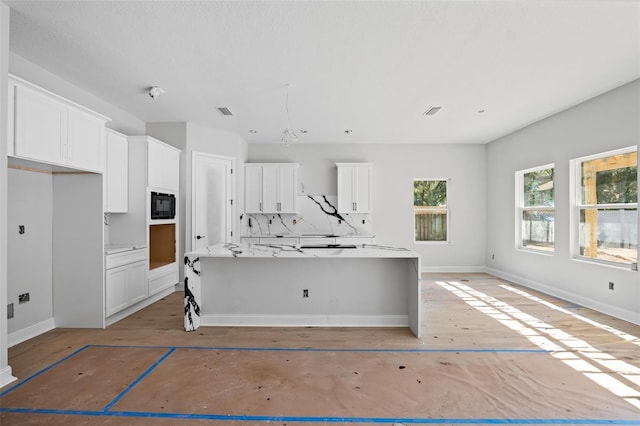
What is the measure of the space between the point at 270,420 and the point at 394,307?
2001 mm

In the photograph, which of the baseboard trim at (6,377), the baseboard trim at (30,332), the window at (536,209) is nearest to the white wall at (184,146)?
the baseboard trim at (30,332)

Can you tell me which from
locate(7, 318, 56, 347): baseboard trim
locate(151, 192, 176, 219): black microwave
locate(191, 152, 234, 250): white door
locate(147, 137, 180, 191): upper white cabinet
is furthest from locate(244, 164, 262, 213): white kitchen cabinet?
locate(7, 318, 56, 347): baseboard trim

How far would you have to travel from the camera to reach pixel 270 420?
1.99 meters

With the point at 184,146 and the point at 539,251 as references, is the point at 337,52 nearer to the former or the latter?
the point at 184,146

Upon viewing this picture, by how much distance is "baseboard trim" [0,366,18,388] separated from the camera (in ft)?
7.78

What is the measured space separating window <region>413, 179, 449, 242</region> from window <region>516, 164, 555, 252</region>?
4.63 ft

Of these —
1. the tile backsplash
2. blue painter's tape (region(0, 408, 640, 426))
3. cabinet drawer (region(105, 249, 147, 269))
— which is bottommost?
blue painter's tape (region(0, 408, 640, 426))

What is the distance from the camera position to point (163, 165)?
4762 millimetres

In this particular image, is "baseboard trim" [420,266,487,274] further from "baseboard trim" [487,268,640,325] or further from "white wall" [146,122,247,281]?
"white wall" [146,122,247,281]

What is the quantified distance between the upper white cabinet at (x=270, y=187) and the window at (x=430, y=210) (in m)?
2.67

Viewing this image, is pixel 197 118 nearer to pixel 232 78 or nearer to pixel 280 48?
pixel 232 78

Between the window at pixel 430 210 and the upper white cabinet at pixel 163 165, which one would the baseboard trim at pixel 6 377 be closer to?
the upper white cabinet at pixel 163 165

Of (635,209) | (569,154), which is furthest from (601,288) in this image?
(569,154)

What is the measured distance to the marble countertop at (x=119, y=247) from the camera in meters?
3.71
